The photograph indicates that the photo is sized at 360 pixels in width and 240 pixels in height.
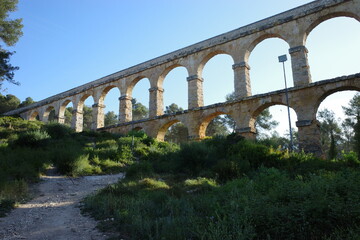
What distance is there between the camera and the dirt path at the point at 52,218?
4110 millimetres

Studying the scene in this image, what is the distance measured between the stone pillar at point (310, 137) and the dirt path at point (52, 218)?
9.66 meters

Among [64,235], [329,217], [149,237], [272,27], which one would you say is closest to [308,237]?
[329,217]

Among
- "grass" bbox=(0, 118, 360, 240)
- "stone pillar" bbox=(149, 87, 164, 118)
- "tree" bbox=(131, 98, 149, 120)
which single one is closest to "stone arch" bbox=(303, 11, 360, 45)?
"grass" bbox=(0, 118, 360, 240)

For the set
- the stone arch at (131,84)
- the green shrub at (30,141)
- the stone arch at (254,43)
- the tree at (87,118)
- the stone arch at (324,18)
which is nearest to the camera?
the green shrub at (30,141)

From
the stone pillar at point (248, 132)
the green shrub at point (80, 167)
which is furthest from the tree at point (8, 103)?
the stone pillar at point (248, 132)

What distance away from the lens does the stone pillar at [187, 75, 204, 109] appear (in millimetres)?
17469

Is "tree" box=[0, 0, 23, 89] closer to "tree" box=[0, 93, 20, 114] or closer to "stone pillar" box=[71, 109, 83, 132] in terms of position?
"stone pillar" box=[71, 109, 83, 132]

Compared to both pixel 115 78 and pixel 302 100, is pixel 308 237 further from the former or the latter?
pixel 115 78

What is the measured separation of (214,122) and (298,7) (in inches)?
667

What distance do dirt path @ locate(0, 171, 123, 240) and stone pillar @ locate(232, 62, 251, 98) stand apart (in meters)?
10.7

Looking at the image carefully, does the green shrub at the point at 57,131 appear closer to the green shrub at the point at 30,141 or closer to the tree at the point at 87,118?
the green shrub at the point at 30,141

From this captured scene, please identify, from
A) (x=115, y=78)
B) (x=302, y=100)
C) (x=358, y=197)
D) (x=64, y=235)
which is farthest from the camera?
→ (x=115, y=78)

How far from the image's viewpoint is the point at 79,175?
29.7ft

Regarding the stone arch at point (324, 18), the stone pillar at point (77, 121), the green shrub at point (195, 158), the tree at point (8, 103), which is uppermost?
the tree at point (8, 103)
